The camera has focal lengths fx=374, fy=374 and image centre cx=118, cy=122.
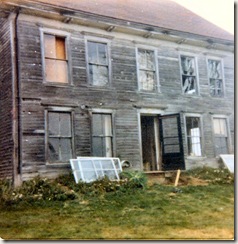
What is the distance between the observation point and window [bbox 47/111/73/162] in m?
4.71

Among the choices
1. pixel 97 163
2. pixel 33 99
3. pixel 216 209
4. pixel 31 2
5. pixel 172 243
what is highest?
pixel 31 2

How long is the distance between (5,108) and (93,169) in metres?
1.41

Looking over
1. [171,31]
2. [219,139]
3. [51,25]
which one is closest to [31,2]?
[51,25]

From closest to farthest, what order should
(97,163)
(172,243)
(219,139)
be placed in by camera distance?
1. (172,243)
2. (219,139)
3. (97,163)

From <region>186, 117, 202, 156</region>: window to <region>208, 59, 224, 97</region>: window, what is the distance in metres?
0.41

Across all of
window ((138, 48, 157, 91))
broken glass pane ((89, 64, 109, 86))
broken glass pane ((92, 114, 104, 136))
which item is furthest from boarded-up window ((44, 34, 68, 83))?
window ((138, 48, 157, 91))

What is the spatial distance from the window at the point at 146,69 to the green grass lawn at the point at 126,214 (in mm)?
1356

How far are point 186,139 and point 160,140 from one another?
1.12ft

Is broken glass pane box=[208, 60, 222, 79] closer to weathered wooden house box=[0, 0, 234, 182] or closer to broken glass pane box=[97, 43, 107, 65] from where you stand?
weathered wooden house box=[0, 0, 234, 182]

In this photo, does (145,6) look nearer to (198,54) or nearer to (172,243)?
(198,54)

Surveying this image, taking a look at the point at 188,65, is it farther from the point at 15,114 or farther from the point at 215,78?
the point at 15,114


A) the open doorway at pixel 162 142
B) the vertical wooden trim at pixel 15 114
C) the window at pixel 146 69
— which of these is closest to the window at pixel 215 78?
the open doorway at pixel 162 142

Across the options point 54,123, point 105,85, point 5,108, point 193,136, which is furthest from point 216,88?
point 5,108

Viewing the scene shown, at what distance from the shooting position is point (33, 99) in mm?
4844
